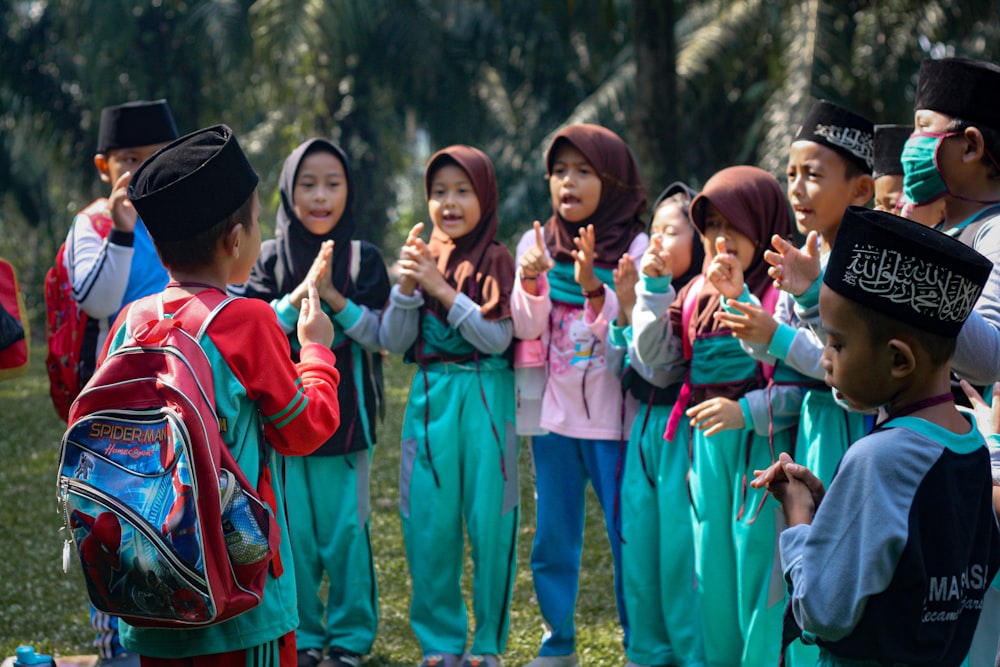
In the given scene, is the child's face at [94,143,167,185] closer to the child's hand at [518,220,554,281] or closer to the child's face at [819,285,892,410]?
the child's hand at [518,220,554,281]

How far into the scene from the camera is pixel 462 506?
14.4 ft

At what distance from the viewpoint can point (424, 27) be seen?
711 inches

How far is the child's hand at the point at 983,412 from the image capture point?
268 cm

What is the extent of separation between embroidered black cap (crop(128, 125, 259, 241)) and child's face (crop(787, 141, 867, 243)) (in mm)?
2022

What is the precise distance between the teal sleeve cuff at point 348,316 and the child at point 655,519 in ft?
3.36

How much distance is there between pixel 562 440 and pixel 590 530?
8.74 feet

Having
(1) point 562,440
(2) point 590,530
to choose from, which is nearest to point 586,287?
(1) point 562,440

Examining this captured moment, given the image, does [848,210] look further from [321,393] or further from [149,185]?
[149,185]

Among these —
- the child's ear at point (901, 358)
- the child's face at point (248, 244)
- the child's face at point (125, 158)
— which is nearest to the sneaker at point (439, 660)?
the child's face at point (248, 244)

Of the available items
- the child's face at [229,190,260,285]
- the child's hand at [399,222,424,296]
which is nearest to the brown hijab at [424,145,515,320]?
the child's hand at [399,222,424,296]

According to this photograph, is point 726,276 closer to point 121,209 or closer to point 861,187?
point 861,187

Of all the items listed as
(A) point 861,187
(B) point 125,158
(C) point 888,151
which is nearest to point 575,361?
(A) point 861,187

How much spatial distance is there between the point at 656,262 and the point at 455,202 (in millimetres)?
1029

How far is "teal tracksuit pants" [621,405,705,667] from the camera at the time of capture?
407cm
